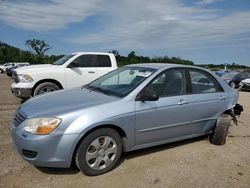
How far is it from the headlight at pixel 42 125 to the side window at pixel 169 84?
150 centimetres

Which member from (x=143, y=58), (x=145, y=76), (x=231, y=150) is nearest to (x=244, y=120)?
(x=231, y=150)

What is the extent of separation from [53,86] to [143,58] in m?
26.1

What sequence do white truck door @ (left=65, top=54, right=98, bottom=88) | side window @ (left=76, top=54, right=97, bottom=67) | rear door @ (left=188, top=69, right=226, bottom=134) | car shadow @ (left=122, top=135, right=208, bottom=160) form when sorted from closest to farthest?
car shadow @ (left=122, top=135, right=208, bottom=160) < rear door @ (left=188, top=69, right=226, bottom=134) < white truck door @ (left=65, top=54, right=98, bottom=88) < side window @ (left=76, top=54, right=97, bottom=67)

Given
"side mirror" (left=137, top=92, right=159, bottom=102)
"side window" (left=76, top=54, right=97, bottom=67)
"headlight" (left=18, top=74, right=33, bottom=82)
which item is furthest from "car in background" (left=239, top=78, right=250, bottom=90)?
"side mirror" (left=137, top=92, right=159, bottom=102)

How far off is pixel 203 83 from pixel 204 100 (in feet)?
1.24

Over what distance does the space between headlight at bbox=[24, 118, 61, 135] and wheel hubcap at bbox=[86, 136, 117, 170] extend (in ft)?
1.88

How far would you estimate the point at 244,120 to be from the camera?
7504mm

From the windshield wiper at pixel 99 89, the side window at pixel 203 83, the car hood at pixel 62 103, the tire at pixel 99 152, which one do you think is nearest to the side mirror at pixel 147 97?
the car hood at pixel 62 103

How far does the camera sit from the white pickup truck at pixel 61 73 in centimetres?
819

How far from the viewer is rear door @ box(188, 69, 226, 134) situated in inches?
194

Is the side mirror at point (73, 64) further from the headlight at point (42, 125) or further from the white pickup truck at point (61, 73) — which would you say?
the headlight at point (42, 125)

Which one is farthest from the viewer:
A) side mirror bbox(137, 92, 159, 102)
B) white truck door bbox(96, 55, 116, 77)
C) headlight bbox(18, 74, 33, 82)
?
white truck door bbox(96, 55, 116, 77)

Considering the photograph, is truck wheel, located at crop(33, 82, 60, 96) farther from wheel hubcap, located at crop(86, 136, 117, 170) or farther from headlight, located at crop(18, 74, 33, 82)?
wheel hubcap, located at crop(86, 136, 117, 170)

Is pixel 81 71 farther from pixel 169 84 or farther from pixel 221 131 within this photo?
pixel 221 131
